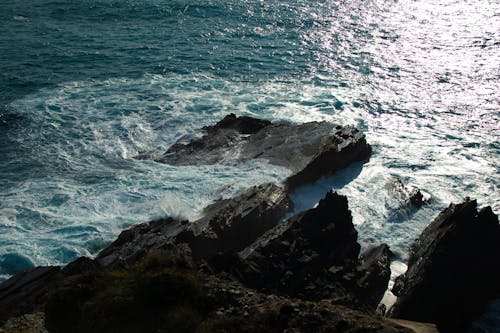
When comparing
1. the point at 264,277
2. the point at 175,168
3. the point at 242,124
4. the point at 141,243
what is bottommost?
the point at 175,168

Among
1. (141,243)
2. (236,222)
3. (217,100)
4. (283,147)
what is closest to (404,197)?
(283,147)

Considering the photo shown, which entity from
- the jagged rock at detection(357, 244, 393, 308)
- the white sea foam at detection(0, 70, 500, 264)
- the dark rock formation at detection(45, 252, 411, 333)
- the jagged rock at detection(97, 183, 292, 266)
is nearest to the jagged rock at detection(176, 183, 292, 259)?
the jagged rock at detection(97, 183, 292, 266)

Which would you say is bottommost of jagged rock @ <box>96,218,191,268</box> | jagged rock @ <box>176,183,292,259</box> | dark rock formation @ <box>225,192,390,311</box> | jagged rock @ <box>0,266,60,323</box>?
jagged rock @ <box>0,266,60,323</box>

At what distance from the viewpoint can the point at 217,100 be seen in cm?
3706

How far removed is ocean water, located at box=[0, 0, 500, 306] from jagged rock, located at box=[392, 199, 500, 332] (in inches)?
129

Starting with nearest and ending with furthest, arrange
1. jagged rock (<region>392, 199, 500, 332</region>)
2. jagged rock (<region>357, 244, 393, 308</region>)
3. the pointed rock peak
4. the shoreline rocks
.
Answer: the shoreline rocks → jagged rock (<region>392, 199, 500, 332</region>) → jagged rock (<region>357, 244, 393, 308</region>) → the pointed rock peak

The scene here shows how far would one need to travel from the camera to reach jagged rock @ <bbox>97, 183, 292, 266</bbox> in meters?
19.4

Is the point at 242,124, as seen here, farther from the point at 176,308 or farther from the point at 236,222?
the point at 176,308

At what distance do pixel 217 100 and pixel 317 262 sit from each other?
2135cm

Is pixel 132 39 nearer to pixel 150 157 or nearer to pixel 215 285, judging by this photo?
pixel 150 157

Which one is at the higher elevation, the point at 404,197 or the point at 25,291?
the point at 404,197

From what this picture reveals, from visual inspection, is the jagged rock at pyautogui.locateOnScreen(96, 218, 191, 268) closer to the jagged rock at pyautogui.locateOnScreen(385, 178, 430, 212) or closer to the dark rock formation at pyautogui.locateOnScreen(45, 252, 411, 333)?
the dark rock formation at pyautogui.locateOnScreen(45, 252, 411, 333)

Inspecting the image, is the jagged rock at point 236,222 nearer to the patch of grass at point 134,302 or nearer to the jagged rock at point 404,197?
the patch of grass at point 134,302

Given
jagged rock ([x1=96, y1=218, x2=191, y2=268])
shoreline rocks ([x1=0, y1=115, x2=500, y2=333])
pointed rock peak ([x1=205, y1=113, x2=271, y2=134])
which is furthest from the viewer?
pointed rock peak ([x1=205, y1=113, x2=271, y2=134])
